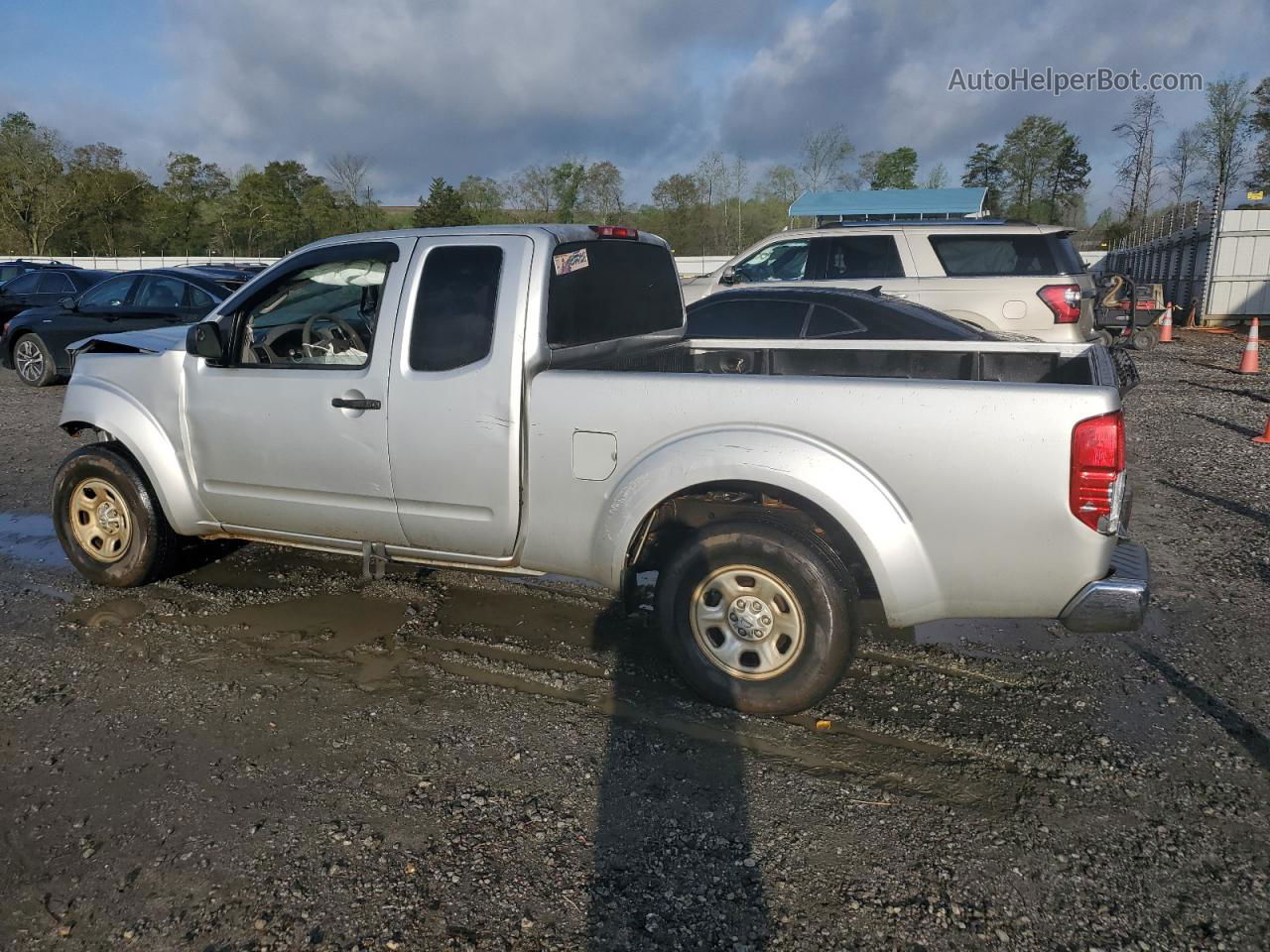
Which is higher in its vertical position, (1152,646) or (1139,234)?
(1139,234)

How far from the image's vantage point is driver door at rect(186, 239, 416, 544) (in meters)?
4.30

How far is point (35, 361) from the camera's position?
13.6m

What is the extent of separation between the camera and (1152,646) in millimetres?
4426

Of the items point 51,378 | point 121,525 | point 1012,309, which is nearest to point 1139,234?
point 1012,309

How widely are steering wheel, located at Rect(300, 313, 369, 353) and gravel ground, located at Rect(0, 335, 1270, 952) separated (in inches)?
54.9

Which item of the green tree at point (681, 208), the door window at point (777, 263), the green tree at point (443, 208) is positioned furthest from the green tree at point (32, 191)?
the door window at point (777, 263)

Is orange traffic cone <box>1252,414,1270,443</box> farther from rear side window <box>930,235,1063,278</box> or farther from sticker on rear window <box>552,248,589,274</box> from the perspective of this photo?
sticker on rear window <box>552,248,589,274</box>

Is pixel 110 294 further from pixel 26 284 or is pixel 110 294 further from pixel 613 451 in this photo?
pixel 613 451

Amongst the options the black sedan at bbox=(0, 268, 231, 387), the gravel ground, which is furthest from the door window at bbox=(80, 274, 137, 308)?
the gravel ground

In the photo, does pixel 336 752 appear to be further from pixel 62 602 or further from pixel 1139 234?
pixel 1139 234

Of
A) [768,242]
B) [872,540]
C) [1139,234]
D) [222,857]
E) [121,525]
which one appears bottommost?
[222,857]

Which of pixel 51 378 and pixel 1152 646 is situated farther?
pixel 51 378

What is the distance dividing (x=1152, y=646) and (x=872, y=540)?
76.9 inches

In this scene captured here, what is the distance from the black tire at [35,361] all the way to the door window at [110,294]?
111 cm
